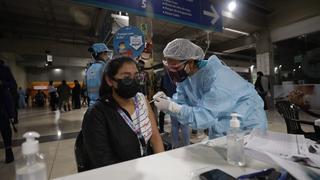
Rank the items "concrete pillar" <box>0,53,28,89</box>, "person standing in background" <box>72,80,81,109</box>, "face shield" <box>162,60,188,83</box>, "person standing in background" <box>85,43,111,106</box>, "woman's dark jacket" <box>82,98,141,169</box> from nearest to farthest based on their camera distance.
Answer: "woman's dark jacket" <box>82,98,141,169</box>, "face shield" <box>162,60,188,83</box>, "person standing in background" <box>85,43,111,106</box>, "person standing in background" <box>72,80,81,109</box>, "concrete pillar" <box>0,53,28,89</box>

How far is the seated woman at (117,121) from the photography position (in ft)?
3.55

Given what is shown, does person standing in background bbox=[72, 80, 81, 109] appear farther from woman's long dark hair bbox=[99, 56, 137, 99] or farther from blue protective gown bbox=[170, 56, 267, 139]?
blue protective gown bbox=[170, 56, 267, 139]

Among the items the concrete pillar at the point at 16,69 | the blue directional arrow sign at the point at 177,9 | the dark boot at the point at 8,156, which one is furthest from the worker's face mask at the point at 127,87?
the concrete pillar at the point at 16,69

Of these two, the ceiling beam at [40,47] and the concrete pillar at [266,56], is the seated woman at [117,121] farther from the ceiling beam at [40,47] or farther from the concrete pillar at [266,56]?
the ceiling beam at [40,47]

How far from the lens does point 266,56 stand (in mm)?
7469

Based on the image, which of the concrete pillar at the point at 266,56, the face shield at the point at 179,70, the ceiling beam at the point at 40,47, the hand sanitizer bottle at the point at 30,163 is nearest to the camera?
the hand sanitizer bottle at the point at 30,163

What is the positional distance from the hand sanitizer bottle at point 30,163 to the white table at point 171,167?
0.66ft

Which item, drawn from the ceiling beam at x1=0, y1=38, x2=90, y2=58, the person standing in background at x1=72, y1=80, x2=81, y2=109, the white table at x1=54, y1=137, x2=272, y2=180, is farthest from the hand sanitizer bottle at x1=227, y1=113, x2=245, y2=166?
the ceiling beam at x1=0, y1=38, x2=90, y2=58

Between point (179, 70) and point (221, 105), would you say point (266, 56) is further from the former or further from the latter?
point (221, 105)

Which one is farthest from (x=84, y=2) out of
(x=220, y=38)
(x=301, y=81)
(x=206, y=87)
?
(x=220, y=38)

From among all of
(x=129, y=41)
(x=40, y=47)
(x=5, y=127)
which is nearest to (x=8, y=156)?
(x=5, y=127)

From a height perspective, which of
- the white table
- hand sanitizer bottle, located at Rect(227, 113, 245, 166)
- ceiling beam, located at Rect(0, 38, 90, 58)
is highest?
ceiling beam, located at Rect(0, 38, 90, 58)

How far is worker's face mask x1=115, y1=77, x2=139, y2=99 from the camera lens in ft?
4.06

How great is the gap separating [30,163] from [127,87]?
725 millimetres
